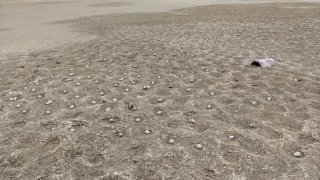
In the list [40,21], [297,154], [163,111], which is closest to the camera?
[297,154]

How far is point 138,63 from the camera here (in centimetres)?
1132

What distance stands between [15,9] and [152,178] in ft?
86.4

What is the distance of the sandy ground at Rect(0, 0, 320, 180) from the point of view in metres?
5.90

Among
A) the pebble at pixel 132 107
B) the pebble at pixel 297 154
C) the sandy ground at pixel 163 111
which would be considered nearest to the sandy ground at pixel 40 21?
the sandy ground at pixel 163 111

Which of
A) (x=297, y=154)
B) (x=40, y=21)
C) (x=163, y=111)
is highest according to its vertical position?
(x=40, y=21)

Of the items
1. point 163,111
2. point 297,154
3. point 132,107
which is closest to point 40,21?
point 132,107

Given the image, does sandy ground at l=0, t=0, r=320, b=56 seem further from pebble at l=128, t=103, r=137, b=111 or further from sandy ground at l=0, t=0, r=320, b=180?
pebble at l=128, t=103, r=137, b=111

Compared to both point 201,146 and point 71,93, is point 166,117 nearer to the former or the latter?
point 201,146

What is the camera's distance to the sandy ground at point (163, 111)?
5902 mm

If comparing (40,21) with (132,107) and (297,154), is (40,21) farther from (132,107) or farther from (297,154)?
(297,154)

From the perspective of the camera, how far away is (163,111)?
25.5 ft

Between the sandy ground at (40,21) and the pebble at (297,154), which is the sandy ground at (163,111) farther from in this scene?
the sandy ground at (40,21)

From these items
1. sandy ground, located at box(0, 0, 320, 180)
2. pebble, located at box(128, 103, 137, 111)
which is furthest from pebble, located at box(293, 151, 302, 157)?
pebble, located at box(128, 103, 137, 111)

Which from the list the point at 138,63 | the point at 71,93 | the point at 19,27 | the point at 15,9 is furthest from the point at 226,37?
the point at 15,9
